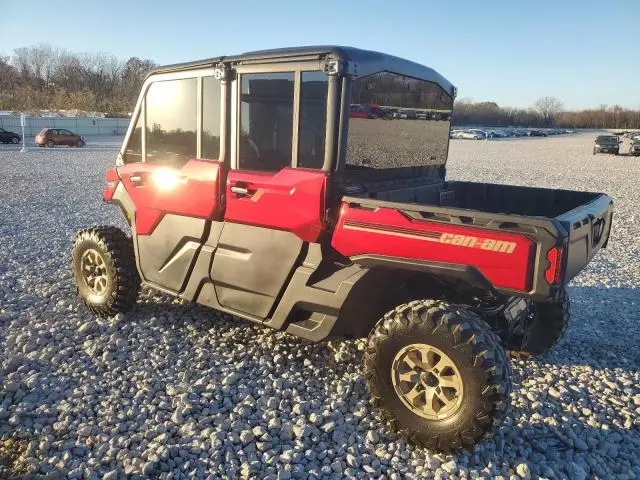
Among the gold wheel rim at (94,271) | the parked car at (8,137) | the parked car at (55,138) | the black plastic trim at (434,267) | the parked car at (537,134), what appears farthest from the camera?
the parked car at (537,134)

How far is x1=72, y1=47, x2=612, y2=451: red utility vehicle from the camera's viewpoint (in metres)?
3.10

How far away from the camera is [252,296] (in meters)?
4.16

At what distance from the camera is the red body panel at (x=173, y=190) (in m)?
4.21

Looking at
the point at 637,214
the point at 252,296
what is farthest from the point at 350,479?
the point at 637,214

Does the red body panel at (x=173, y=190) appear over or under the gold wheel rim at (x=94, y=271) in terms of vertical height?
over

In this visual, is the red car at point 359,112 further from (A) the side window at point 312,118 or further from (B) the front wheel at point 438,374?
(B) the front wheel at point 438,374

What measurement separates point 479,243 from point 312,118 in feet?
4.64

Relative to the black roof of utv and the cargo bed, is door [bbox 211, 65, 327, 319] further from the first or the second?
the cargo bed

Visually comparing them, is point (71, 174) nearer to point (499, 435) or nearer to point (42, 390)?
point (42, 390)

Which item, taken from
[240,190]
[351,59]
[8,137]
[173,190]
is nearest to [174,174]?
[173,190]

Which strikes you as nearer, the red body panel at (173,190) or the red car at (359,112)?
the red car at (359,112)

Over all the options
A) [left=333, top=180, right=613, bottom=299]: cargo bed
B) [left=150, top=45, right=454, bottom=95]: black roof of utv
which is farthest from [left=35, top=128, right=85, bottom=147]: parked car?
[left=333, top=180, right=613, bottom=299]: cargo bed

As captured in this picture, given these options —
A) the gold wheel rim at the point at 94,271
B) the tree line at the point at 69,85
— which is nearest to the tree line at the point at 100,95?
the tree line at the point at 69,85

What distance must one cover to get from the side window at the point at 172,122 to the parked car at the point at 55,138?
29316 mm
